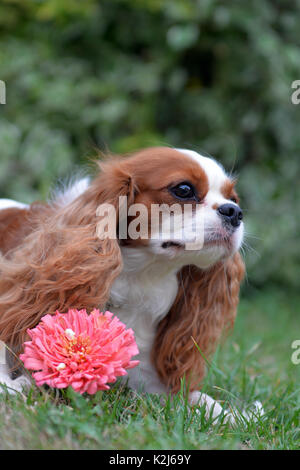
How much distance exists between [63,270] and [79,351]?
1.41 feet

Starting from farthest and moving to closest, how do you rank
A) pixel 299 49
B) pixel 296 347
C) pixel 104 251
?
pixel 299 49 < pixel 296 347 < pixel 104 251

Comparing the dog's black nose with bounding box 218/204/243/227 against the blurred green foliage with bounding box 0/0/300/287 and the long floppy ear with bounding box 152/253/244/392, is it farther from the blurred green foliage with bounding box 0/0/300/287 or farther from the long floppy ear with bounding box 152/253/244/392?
the blurred green foliage with bounding box 0/0/300/287

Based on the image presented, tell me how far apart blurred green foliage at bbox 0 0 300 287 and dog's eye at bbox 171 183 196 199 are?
250cm

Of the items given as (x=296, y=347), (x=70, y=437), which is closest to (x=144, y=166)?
(x=70, y=437)

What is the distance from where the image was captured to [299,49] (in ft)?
17.3

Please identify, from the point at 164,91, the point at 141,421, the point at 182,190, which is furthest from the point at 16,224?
the point at 164,91

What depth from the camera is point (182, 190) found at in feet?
7.89

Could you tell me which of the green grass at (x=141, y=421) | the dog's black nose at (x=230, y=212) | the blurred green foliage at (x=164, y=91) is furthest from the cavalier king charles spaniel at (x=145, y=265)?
the blurred green foliage at (x=164, y=91)

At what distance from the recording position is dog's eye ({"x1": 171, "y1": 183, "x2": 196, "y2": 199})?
2404 mm

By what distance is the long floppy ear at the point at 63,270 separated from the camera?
7.69ft

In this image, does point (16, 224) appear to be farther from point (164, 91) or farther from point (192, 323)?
point (164, 91)

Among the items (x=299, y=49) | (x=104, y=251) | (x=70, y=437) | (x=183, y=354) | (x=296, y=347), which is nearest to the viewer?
(x=70, y=437)

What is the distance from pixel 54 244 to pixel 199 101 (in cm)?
330

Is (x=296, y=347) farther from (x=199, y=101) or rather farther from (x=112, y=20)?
(x=112, y=20)
